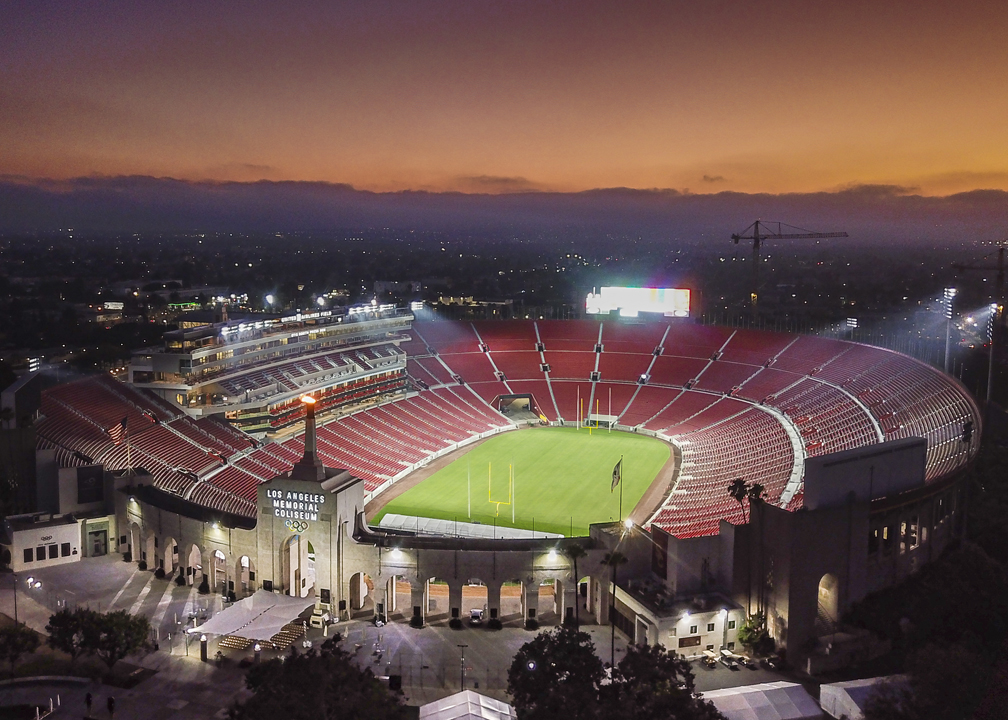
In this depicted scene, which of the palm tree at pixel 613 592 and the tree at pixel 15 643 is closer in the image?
the tree at pixel 15 643

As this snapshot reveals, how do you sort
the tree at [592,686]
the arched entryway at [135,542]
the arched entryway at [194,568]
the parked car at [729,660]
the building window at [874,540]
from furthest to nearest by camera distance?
the arched entryway at [135,542]
the arched entryway at [194,568]
the building window at [874,540]
the parked car at [729,660]
the tree at [592,686]

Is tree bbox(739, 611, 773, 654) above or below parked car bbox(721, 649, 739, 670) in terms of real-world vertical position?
above

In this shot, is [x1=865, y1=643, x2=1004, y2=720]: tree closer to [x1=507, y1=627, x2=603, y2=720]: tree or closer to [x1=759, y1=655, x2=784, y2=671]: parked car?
[x1=759, y1=655, x2=784, y2=671]: parked car

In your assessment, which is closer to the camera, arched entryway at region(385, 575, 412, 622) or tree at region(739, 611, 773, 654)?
tree at region(739, 611, 773, 654)

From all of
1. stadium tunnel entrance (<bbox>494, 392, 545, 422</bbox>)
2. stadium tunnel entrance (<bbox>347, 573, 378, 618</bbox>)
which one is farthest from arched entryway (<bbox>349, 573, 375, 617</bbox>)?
stadium tunnel entrance (<bbox>494, 392, 545, 422</bbox>)

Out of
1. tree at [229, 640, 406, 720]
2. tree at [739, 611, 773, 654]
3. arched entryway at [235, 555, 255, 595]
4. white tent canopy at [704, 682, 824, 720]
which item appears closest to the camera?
tree at [229, 640, 406, 720]

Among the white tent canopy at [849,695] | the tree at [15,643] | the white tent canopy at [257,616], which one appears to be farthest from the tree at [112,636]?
the white tent canopy at [849,695]

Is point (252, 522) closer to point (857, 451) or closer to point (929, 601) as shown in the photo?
point (857, 451)

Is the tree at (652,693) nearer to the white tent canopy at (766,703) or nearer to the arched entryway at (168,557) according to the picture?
the white tent canopy at (766,703)
